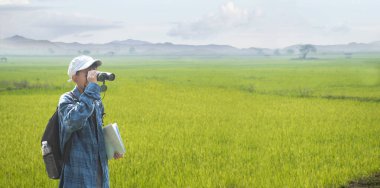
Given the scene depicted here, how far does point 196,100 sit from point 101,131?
12716mm

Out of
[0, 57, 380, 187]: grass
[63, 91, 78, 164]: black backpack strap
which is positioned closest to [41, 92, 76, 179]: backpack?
[63, 91, 78, 164]: black backpack strap

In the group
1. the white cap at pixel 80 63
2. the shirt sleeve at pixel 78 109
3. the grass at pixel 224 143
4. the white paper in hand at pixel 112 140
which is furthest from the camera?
the grass at pixel 224 143

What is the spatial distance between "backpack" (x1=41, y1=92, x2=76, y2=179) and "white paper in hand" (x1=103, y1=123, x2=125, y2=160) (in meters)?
0.25

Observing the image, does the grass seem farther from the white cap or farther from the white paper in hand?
the white cap

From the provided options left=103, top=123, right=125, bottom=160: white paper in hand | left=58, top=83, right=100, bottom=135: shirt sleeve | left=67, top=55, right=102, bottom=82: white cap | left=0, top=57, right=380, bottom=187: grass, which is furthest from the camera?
left=0, top=57, right=380, bottom=187: grass

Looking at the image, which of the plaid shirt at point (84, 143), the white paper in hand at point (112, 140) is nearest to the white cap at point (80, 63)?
the plaid shirt at point (84, 143)

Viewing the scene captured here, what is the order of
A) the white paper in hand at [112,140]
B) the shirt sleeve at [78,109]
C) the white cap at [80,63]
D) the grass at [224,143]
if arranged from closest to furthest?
the shirt sleeve at [78,109], the white cap at [80,63], the white paper in hand at [112,140], the grass at [224,143]

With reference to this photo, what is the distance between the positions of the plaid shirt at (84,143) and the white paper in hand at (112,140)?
3 cm

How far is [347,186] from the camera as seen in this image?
5805 mm

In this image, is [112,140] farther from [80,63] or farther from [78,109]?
[80,63]

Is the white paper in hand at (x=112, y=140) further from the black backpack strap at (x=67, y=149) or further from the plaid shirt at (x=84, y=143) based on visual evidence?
the black backpack strap at (x=67, y=149)

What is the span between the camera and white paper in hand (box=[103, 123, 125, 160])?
3580 mm

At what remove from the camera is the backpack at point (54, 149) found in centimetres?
350

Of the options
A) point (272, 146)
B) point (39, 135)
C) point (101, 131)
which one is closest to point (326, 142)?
point (272, 146)
